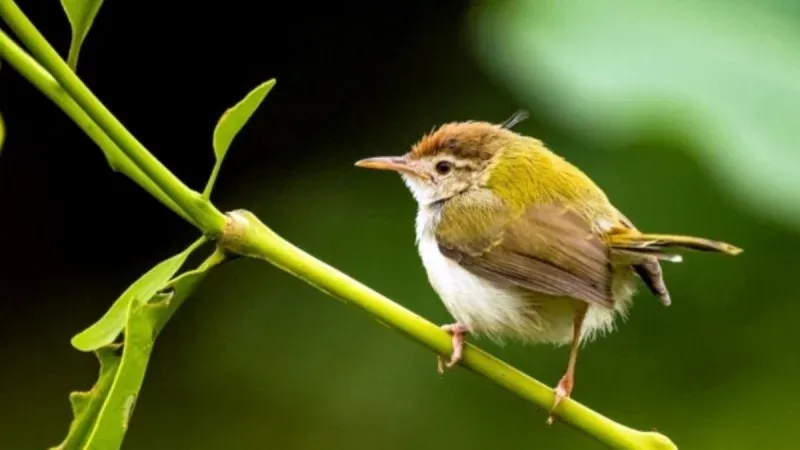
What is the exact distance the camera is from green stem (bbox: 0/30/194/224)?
0.88 m

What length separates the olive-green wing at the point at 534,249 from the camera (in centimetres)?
137

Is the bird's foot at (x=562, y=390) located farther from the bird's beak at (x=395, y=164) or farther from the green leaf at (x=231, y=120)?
the bird's beak at (x=395, y=164)

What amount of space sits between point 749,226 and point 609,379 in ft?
1.43

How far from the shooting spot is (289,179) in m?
2.88

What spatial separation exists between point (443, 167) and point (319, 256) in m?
1.04

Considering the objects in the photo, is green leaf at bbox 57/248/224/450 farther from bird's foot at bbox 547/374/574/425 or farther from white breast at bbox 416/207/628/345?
white breast at bbox 416/207/628/345

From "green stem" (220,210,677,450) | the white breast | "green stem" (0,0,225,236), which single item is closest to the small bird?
the white breast

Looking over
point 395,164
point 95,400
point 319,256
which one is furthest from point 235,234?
point 319,256

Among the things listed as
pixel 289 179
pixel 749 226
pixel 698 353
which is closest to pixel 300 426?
pixel 289 179

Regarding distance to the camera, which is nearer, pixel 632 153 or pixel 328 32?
pixel 632 153

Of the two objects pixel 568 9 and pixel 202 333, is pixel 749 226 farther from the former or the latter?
pixel 202 333

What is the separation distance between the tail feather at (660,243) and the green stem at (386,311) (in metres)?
0.22

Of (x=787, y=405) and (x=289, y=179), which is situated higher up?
(x=289, y=179)

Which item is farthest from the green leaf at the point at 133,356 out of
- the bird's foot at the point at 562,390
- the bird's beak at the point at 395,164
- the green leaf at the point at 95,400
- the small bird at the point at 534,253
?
the bird's beak at the point at 395,164
